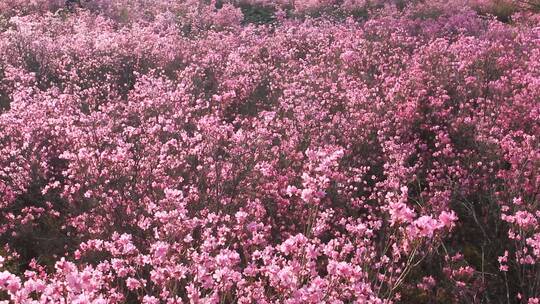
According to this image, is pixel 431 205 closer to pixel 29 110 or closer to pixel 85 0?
pixel 29 110

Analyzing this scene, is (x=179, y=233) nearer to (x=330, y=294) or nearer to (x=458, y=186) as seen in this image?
(x=330, y=294)

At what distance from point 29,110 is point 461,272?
19.7 ft

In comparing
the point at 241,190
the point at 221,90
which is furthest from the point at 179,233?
the point at 221,90

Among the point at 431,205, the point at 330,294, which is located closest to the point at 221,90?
the point at 431,205

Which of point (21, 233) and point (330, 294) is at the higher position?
point (330, 294)

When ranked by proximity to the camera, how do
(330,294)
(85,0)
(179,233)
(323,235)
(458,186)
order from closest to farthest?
(330,294), (179,233), (323,235), (458,186), (85,0)

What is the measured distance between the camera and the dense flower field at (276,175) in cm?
396

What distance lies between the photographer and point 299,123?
7438 mm

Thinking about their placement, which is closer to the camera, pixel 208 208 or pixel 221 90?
pixel 208 208

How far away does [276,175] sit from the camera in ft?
20.3

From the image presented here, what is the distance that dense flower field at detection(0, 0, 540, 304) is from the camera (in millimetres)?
3957

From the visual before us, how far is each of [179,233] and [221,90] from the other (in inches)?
219

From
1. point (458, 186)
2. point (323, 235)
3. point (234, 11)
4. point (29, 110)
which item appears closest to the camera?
point (323, 235)

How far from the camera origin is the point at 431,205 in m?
5.74
